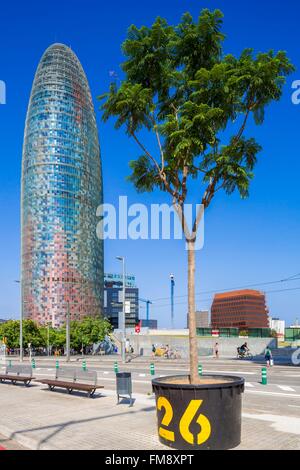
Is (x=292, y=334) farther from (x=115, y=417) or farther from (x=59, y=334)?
(x=115, y=417)

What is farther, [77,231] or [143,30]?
[77,231]

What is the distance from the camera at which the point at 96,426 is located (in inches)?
469

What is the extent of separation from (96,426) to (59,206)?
145105 mm

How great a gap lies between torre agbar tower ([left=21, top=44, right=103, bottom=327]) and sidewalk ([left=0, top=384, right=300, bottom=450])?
137 meters

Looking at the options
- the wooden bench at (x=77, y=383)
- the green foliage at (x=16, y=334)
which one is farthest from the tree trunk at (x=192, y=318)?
the green foliage at (x=16, y=334)

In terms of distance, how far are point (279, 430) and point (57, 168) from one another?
14915 cm

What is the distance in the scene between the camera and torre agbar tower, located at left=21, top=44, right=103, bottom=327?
151m

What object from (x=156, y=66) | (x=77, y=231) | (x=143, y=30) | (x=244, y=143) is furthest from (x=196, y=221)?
(x=77, y=231)

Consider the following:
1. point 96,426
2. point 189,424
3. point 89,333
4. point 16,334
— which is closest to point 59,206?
point 16,334

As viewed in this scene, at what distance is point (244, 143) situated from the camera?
11641 mm

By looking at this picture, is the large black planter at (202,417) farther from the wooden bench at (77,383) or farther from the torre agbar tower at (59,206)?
the torre agbar tower at (59,206)
